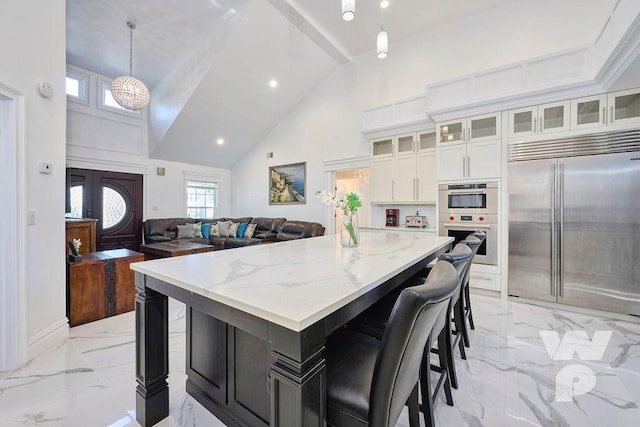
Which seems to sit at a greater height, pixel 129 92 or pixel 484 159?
pixel 129 92

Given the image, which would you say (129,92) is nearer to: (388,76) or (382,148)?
(382,148)

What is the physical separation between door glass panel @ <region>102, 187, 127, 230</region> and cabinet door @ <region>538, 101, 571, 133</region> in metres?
7.45

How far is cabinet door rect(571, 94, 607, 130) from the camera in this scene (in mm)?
2949

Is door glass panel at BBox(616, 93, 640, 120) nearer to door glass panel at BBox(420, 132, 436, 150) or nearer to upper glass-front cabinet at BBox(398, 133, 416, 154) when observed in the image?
door glass panel at BBox(420, 132, 436, 150)

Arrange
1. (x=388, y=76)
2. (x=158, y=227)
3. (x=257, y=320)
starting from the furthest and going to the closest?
(x=158, y=227)
(x=388, y=76)
(x=257, y=320)

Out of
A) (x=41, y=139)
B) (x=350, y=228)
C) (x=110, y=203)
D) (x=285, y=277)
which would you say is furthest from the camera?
(x=110, y=203)

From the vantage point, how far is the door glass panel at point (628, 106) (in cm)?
283

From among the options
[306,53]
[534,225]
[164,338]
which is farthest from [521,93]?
[164,338]

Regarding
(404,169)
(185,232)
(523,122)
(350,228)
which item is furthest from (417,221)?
(185,232)

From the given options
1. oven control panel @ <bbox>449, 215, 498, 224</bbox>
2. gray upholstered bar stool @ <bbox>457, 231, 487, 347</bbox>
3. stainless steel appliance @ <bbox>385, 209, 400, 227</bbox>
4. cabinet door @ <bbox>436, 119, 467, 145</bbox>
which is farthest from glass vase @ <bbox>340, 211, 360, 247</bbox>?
stainless steel appliance @ <bbox>385, 209, 400, 227</bbox>

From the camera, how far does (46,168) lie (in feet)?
7.33

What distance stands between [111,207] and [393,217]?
581cm

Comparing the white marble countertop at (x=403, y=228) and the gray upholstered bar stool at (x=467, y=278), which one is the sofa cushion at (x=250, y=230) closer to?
the white marble countertop at (x=403, y=228)

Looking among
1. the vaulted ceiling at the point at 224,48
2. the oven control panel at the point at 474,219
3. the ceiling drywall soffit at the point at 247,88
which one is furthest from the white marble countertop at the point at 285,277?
the ceiling drywall soffit at the point at 247,88
